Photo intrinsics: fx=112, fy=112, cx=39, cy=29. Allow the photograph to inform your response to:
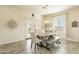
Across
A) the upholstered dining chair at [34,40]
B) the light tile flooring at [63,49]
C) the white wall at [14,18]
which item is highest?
the white wall at [14,18]

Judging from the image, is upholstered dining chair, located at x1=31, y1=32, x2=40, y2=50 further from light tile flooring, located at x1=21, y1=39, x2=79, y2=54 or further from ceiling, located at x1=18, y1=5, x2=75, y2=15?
ceiling, located at x1=18, y1=5, x2=75, y2=15

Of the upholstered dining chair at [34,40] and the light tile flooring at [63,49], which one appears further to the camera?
the upholstered dining chair at [34,40]

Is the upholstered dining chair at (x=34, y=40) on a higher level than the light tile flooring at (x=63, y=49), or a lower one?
higher

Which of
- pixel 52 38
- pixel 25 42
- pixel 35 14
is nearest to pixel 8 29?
pixel 25 42

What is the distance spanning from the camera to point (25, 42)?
2.98m

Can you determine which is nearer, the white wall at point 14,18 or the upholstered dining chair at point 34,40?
the white wall at point 14,18

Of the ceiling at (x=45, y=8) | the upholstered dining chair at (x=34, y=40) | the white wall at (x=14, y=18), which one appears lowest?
the upholstered dining chair at (x=34, y=40)

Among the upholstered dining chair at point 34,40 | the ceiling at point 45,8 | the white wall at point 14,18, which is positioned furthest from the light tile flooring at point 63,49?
the ceiling at point 45,8

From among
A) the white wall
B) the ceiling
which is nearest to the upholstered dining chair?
the white wall

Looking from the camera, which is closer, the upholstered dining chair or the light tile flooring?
the light tile flooring

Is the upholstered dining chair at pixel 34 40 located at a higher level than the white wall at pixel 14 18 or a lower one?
lower

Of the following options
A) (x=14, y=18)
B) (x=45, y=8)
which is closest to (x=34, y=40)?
(x=14, y=18)

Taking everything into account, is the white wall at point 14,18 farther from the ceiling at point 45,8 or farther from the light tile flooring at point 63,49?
the light tile flooring at point 63,49

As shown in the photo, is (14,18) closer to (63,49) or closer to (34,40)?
(34,40)
